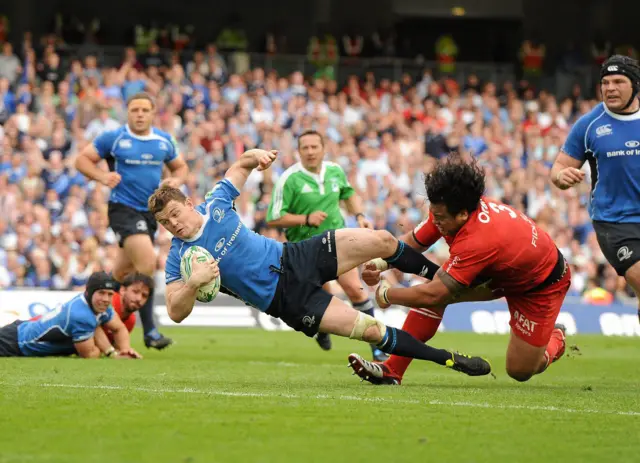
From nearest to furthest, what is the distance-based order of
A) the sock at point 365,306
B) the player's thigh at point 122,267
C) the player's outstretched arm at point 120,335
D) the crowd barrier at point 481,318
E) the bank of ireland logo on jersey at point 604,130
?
1. the bank of ireland logo on jersey at point 604,130
2. the sock at point 365,306
3. the player's outstretched arm at point 120,335
4. the player's thigh at point 122,267
5. the crowd barrier at point 481,318

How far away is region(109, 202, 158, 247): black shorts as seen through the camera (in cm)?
1354

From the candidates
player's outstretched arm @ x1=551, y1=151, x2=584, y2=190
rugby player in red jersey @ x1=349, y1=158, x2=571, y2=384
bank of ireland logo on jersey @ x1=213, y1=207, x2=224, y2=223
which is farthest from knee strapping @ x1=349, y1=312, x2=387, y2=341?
player's outstretched arm @ x1=551, y1=151, x2=584, y2=190

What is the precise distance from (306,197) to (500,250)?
15.4 ft

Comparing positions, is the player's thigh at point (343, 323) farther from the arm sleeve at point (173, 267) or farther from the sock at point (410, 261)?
the arm sleeve at point (173, 267)

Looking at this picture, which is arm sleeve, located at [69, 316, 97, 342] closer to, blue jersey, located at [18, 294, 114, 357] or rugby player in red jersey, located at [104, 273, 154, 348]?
blue jersey, located at [18, 294, 114, 357]

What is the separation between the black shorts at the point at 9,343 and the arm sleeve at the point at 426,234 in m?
5.22

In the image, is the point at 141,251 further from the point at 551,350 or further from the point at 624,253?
the point at 624,253

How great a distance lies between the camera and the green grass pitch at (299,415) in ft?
19.0

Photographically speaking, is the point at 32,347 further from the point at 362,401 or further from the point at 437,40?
the point at 437,40

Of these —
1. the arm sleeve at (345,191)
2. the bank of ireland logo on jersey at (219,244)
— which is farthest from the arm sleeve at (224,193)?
the arm sleeve at (345,191)

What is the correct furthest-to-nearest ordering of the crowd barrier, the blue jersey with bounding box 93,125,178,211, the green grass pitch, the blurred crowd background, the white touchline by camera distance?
the blurred crowd background, the crowd barrier, the blue jersey with bounding box 93,125,178,211, the white touchline, the green grass pitch

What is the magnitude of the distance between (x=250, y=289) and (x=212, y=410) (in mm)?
2060

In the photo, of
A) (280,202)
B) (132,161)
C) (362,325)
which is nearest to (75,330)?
(132,161)

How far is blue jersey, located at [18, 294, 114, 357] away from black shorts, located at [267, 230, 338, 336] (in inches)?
147
